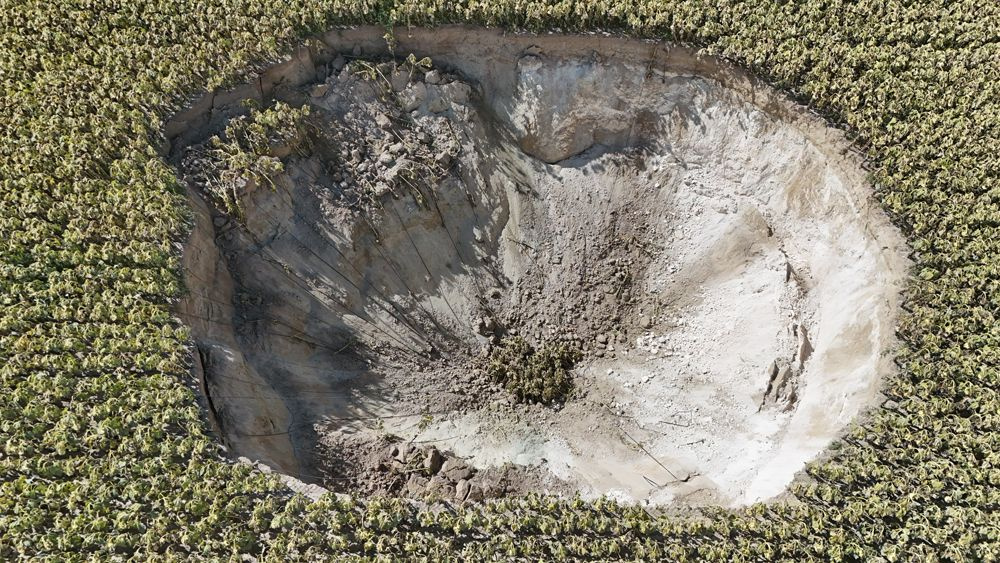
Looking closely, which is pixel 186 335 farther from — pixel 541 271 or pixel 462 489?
pixel 541 271

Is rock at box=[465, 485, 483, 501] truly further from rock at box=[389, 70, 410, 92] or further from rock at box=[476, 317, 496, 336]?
rock at box=[389, 70, 410, 92]

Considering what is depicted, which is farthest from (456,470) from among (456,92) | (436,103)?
(456,92)

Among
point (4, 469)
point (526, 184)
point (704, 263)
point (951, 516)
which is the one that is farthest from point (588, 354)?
point (4, 469)

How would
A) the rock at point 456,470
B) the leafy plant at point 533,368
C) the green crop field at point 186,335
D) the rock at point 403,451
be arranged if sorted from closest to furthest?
the green crop field at point 186,335 → the rock at point 456,470 → the rock at point 403,451 → the leafy plant at point 533,368

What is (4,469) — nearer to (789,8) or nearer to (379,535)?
(379,535)

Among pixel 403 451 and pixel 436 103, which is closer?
pixel 403 451

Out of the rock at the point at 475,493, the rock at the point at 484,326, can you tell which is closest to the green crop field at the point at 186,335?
the rock at the point at 475,493

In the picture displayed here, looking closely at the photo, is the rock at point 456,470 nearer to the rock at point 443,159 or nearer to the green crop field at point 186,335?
the green crop field at point 186,335
